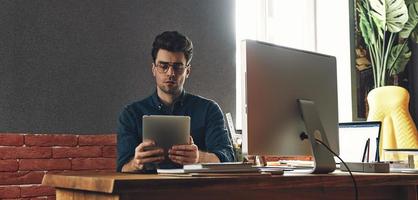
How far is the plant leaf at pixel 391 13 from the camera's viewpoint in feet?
15.9

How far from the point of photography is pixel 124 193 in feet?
4.79

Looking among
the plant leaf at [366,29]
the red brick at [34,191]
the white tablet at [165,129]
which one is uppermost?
the plant leaf at [366,29]

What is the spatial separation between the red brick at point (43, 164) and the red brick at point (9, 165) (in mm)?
27

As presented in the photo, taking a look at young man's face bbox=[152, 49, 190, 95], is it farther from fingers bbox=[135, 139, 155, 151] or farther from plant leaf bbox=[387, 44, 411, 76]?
plant leaf bbox=[387, 44, 411, 76]

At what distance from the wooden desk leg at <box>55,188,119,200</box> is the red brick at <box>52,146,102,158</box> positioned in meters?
1.40

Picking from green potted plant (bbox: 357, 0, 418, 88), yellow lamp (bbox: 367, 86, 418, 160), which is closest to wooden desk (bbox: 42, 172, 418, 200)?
yellow lamp (bbox: 367, 86, 418, 160)

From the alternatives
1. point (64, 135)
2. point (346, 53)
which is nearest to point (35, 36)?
point (64, 135)

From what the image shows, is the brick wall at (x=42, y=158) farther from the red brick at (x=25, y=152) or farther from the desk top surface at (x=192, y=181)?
the desk top surface at (x=192, y=181)

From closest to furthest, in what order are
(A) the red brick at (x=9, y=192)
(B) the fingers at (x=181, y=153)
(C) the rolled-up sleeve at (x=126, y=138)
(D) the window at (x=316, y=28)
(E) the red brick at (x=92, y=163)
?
(B) the fingers at (x=181, y=153) → (C) the rolled-up sleeve at (x=126, y=138) → (A) the red brick at (x=9, y=192) → (E) the red brick at (x=92, y=163) → (D) the window at (x=316, y=28)

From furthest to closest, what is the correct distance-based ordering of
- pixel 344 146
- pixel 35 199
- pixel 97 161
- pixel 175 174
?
A: pixel 344 146, pixel 97 161, pixel 35 199, pixel 175 174

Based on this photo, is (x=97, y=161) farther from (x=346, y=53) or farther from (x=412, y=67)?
(x=412, y=67)

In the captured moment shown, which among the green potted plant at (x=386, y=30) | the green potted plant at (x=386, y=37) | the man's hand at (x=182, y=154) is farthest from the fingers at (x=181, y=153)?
the green potted plant at (x=386, y=30)

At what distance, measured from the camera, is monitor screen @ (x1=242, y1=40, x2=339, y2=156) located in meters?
1.98

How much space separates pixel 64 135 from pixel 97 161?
0.25 meters
